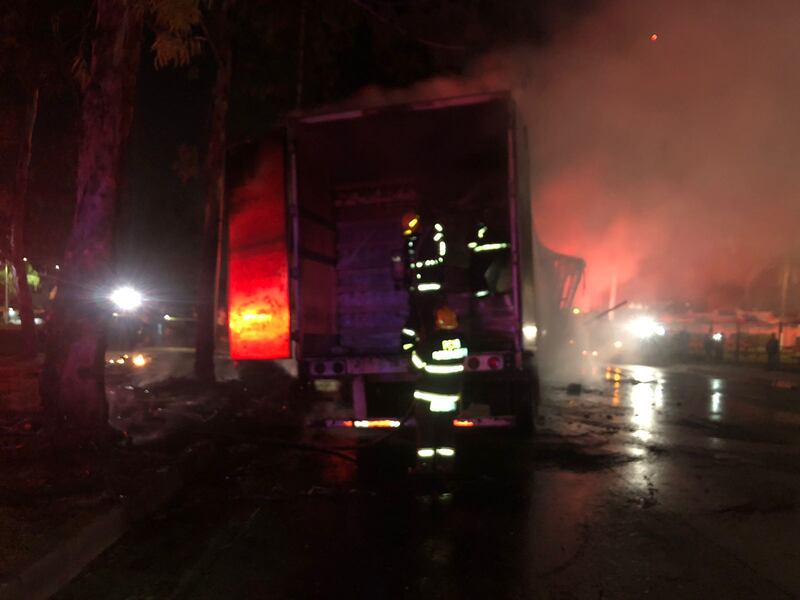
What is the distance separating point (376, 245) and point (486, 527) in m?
4.66

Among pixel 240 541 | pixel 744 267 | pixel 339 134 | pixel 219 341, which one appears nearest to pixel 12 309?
pixel 219 341

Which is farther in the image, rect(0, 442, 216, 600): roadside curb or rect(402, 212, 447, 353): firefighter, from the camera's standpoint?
rect(402, 212, 447, 353): firefighter

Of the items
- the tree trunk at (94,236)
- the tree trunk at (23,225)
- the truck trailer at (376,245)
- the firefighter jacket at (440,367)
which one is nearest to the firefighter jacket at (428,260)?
the firefighter jacket at (440,367)

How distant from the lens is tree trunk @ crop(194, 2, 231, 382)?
39.1 feet

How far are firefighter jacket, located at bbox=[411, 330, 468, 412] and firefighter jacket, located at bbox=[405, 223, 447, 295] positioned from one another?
42 centimetres

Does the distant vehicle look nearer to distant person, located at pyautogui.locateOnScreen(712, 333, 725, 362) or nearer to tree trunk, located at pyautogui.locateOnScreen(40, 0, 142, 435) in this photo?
tree trunk, located at pyautogui.locateOnScreen(40, 0, 142, 435)

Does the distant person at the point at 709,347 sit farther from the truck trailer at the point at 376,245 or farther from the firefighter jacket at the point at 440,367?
the firefighter jacket at the point at 440,367

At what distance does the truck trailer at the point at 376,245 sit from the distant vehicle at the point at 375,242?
0.02 m

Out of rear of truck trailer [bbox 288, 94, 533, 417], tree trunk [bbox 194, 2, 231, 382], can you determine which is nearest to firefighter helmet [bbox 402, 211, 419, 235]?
rear of truck trailer [bbox 288, 94, 533, 417]

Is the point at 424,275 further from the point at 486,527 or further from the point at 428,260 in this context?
the point at 486,527

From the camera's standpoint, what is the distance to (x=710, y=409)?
11.0 meters

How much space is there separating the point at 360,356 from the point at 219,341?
2092 centimetres

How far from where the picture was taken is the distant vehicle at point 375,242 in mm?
6969

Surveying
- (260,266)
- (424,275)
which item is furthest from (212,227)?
(424,275)
